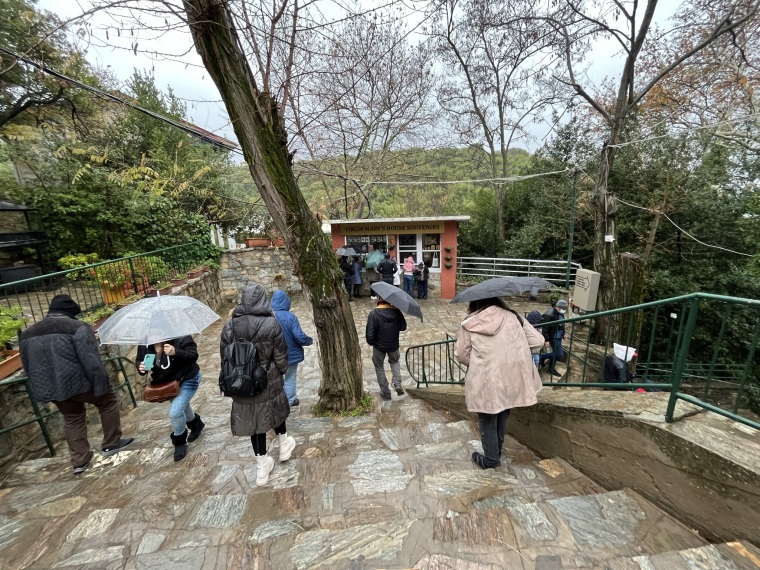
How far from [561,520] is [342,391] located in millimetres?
2726

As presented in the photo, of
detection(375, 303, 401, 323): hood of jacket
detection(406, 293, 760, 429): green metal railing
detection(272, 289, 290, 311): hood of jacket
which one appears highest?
detection(272, 289, 290, 311): hood of jacket

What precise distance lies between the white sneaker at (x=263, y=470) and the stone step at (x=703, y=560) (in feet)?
7.35

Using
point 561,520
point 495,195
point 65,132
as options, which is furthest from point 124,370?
point 495,195

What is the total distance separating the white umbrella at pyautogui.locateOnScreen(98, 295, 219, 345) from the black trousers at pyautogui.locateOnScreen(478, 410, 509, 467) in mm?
2528

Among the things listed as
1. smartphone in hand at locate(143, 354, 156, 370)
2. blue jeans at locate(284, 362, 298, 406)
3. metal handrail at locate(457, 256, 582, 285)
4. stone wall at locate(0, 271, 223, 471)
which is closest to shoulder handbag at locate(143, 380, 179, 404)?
smartphone in hand at locate(143, 354, 156, 370)

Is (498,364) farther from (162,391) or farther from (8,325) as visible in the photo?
(8,325)

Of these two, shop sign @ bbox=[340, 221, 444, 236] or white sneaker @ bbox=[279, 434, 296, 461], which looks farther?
shop sign @ bbox=[340, 221, 444, 236]

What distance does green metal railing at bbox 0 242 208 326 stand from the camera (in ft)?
16.6

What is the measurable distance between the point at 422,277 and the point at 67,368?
8.84 meters

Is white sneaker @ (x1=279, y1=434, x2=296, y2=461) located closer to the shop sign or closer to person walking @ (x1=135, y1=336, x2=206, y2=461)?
person walking @ (x1=135, y1=336, x2=206, y2=461)

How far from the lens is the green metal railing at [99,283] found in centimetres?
506

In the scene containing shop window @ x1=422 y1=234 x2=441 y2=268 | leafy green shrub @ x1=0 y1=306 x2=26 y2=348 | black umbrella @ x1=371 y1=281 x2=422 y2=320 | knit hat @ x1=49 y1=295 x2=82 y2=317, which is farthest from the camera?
shop window @ x1=422 y1=234 x2=441 y2=268

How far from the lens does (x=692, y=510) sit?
1.71m

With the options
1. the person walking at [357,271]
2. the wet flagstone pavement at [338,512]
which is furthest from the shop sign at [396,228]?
the wet flagstone pavement at [338,512]
